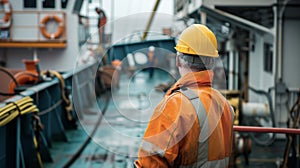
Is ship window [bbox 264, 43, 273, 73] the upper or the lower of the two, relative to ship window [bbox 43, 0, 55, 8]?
lower

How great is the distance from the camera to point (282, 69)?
8.88 m

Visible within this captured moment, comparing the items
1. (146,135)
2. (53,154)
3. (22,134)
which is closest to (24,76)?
Answer: (53,154)

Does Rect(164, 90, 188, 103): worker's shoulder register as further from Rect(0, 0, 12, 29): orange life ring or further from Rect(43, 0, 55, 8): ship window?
Rect(43, 0, 55, 8): ship window

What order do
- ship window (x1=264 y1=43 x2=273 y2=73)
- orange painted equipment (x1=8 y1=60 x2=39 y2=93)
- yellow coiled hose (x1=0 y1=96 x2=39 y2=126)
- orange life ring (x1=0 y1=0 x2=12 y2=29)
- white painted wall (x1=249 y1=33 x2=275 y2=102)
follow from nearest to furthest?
yellow coiled hose (x1=0 y1=96 x2=39 y2=126)
orange painted equipment (x1=8 y1=60 x2=39 y2=93)
ship window (x1=264 y1=43 x2=273 y2=73)
white painted wall (x1=249 y1=33 x2=275 y2=102)
orange life ring (x1=0 y1=0 x2=12 y2=29)

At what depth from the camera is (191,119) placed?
85.0 inches

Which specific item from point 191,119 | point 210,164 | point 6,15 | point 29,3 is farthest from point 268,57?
point 191,119

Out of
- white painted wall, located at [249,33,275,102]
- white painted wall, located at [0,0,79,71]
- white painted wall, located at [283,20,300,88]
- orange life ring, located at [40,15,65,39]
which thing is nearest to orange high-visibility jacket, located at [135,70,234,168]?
white painted wall, located at [283,20,300,88]

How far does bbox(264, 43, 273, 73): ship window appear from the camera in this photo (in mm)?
9599

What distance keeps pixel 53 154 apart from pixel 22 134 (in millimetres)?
1911

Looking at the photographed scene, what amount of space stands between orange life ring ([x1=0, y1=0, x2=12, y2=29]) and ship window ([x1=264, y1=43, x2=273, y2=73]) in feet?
25.2

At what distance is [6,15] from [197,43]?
42.1ft

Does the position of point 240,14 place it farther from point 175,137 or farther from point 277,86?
point 175,137

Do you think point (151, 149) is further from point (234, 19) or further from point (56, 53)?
point (56, 53)

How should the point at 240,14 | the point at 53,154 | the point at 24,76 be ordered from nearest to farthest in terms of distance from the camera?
the point at 53,154
the point at 24,76
the point at 240,14
